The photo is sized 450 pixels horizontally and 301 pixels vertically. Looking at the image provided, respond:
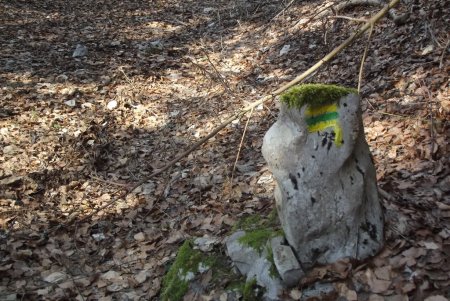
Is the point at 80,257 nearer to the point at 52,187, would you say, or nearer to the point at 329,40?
the point at 52,187

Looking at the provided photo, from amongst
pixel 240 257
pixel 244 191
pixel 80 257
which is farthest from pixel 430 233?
pixel 80 257

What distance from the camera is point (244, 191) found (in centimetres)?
468

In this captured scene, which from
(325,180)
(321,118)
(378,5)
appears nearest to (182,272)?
(325,180)

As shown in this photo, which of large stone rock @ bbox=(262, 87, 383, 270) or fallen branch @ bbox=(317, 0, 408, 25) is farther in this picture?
fallen branch @ bbox=(317, 0, 408, 25)

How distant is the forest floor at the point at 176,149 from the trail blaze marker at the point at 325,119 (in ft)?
3.16

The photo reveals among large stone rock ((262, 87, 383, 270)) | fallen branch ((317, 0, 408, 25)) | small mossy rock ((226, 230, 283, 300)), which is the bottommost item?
small mossy rock ((226, 230, 283, 300))

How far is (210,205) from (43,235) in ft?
6.11

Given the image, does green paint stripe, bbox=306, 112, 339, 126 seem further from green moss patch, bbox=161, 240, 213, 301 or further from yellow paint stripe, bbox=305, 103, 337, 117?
green moss patch, bbox=161, 240, 213, 301

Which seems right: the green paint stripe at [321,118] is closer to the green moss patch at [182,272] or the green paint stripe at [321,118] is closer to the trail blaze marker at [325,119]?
the trail blaze marker at [325,119]

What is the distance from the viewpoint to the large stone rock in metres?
2.83

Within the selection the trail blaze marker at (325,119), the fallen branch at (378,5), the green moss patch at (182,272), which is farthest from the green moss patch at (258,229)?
the fallen branch at (378,5)

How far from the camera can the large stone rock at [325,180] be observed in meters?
2.83

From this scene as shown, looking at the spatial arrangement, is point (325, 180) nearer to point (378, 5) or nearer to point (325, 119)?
point (325, 119)

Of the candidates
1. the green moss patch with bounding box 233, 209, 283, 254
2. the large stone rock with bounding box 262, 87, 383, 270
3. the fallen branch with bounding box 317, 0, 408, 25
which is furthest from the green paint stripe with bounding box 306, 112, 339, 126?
the fallen branch with bounding box 317, 0, 408, 25
